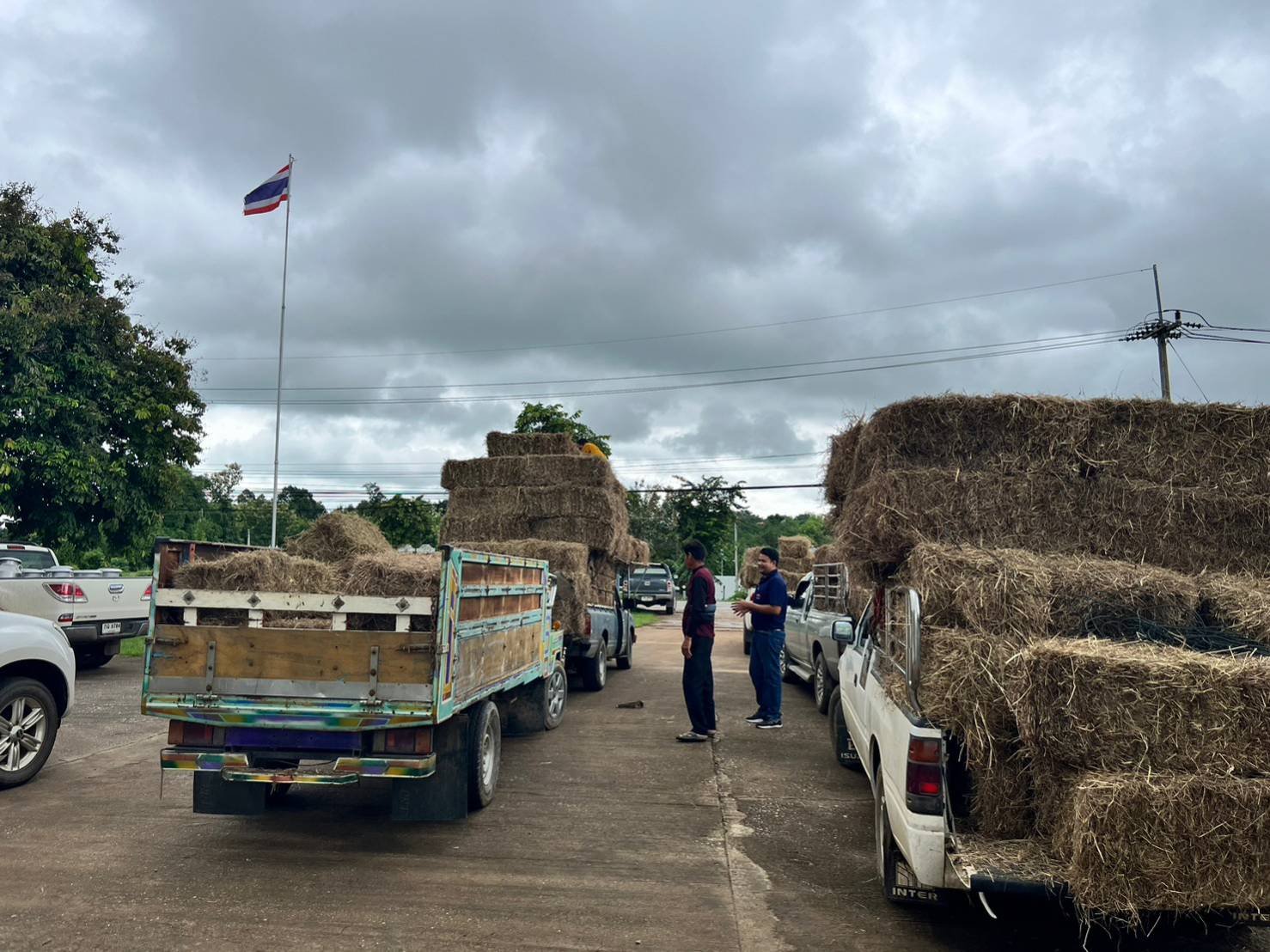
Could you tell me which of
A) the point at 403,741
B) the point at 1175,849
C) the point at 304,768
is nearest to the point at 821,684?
the point at 403,741

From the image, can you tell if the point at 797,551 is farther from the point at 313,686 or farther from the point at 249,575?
the point at 313,686

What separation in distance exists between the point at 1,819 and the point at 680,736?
18.3ft

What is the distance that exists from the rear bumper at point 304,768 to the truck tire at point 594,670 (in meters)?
6.74

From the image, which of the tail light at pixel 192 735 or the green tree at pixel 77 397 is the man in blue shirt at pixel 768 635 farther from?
the green tree at pixel 77 397

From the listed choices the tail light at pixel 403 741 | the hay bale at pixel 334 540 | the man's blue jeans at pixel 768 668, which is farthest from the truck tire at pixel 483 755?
the hay bale at pixel 334 540

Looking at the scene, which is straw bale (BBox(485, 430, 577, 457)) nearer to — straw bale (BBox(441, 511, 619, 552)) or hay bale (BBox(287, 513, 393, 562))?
straw bale (BBox(441, 511, 619, 552))

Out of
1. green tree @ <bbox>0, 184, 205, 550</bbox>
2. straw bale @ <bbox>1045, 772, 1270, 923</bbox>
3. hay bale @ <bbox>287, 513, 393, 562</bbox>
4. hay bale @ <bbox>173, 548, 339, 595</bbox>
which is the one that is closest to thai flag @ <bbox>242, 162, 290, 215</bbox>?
green tree @ <bbox>0, 184, 205, 550</bbox>

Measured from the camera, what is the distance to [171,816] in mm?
6254

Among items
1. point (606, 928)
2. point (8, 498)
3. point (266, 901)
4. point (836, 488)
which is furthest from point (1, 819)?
point (8, 498)

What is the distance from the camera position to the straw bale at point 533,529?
13523mm

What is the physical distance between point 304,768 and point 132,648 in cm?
1392

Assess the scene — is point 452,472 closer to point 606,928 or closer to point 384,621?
point 384,621

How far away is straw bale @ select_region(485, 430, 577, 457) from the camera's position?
14805 mm

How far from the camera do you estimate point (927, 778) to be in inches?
149
